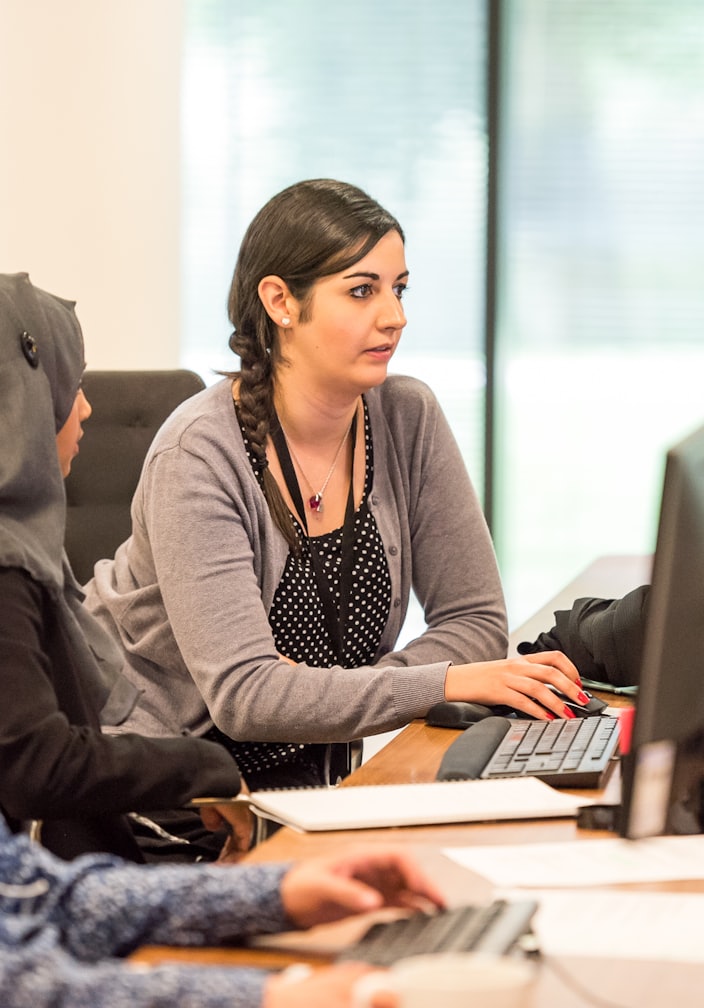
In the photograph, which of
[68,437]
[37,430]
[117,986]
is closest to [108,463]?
[68,437]

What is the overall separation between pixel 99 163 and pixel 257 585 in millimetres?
2196

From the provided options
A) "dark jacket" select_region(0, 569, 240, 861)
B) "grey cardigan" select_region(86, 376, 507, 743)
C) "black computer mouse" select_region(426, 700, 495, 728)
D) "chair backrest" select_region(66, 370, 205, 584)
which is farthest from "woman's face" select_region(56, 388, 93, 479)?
→ "chair backrest" select_region(66, 370, 205, 584)

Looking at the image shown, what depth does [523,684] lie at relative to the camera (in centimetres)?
171

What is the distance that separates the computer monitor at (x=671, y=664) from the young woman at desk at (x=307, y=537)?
613 millimetres

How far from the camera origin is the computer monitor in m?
1.03

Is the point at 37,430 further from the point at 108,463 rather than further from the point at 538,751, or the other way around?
the point at 108,463

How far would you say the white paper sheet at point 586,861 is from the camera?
1.08 meters

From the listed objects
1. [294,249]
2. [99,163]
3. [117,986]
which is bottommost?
[117,986]

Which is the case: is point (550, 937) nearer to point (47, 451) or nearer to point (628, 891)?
point (628, 891)

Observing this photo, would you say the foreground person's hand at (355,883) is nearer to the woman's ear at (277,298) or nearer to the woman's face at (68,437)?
the woman's face at (68,437)

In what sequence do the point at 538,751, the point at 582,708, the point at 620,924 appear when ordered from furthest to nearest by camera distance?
the point at 582,708
the point at 538,751
the point at 620,924

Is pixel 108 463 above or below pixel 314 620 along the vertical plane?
above

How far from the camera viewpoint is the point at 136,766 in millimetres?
1332

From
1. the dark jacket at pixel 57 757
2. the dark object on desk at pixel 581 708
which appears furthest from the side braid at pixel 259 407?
the dark jacket at pixel 57 757
